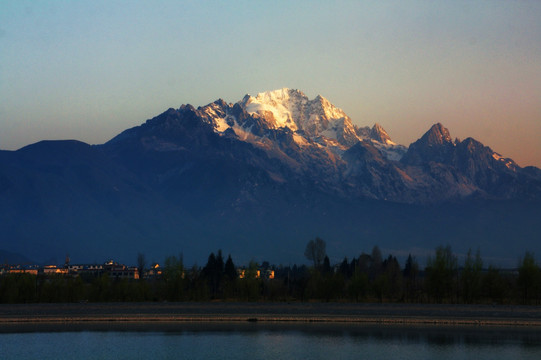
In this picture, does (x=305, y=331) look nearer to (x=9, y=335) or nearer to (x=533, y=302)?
(x=9, y=335)

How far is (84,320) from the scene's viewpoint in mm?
106500

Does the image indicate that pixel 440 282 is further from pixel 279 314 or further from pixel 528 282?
pixel 279 314

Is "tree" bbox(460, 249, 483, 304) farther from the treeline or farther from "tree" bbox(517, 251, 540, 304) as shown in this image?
"tree" bbox(517, 251, 540, 304)

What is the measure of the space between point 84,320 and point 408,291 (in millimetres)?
66571

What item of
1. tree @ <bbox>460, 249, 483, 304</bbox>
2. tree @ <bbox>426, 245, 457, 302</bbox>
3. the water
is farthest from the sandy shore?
tree @ <bbox>426, 245, 457, 302</bbox>

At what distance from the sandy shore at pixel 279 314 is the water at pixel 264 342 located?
204 inches

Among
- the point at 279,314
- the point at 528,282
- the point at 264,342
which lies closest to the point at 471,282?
the point at 528,282

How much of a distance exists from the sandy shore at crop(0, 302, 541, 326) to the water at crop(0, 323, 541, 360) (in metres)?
5.19

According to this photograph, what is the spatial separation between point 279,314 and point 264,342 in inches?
963

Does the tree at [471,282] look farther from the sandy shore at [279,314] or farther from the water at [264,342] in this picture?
the water at [264,342]

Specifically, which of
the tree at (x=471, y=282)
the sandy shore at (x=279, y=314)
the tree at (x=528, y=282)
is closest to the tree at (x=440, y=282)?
the tree at (x=471, y=282)

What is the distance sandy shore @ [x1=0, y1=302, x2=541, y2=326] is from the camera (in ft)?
346

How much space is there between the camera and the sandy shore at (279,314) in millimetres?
105438

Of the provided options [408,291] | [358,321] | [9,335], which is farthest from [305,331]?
[408,291]
